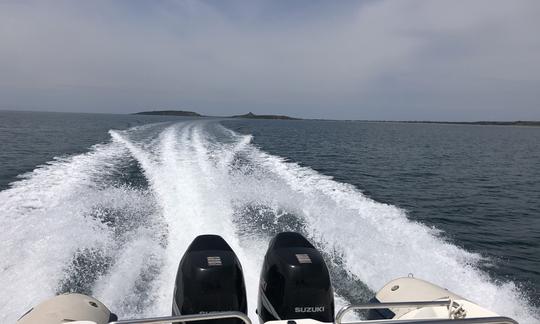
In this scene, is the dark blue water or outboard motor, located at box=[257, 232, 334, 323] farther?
the dark blue water

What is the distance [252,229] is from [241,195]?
2.07 metres

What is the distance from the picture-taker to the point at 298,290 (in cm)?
333

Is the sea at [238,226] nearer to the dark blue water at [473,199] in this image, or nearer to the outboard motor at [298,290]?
the dark blue water at [473,199]

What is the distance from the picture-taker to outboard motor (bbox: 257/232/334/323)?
3.31m

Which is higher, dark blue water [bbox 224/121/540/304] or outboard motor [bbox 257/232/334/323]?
outboard motor [bbox 257/232/334/323]

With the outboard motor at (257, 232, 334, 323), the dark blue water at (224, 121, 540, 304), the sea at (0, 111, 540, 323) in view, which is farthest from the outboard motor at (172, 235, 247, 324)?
the dark blue water at (224, 121, 540, 304)

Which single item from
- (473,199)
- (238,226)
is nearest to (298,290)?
(238,226)

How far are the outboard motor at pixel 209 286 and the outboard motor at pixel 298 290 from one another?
0.31 meters

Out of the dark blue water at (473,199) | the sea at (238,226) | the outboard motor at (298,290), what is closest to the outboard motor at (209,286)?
the outboard motor at (298,290)

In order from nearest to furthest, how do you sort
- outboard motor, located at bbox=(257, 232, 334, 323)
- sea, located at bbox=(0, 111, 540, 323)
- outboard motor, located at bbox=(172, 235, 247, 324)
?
outboard motor, located at bbox=(172, 235, 247, 324), outboard motor, located at bbox=(257, 232, 334, 323), sea, located at bbox=(0, 111, 540, 323)

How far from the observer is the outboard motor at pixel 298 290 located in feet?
10.8

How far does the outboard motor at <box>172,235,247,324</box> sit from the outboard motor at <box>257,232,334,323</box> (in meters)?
0.31

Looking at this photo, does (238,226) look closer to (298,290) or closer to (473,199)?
(298,290)

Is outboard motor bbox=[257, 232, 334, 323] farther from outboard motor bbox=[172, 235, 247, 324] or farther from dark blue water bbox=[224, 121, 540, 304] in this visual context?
dark blue water bbox=[224, 121, 540, 304]
